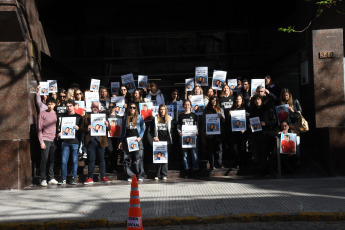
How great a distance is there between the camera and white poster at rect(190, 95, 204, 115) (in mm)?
12508

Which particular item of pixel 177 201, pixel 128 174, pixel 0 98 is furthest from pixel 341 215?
pixel 0 98

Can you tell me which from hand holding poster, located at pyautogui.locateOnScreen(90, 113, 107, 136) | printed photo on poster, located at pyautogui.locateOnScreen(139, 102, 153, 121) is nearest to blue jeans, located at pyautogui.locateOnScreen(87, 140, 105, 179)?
hand holding poster, located at pyautogui.locateOnScreen(90, 113, 107, 136)

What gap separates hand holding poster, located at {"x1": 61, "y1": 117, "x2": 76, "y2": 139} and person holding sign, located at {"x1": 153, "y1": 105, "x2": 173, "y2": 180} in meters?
2.22

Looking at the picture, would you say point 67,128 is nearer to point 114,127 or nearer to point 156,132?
point 114,127

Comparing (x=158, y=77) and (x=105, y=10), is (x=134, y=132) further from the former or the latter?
(x=105, y=10)

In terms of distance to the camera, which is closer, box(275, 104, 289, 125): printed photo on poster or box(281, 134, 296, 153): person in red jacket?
box(281, 134, 296, 153): person in red jacket

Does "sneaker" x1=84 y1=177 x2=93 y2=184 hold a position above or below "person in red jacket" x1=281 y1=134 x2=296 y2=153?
below

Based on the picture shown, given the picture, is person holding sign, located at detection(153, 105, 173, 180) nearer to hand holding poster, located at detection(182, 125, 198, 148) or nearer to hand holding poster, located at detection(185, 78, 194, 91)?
hand holding poster, located at detection(182, 125, 198, 148)

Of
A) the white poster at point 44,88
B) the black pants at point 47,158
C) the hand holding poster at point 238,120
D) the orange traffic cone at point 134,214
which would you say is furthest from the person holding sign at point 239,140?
the orange traffic cone at point 134,214

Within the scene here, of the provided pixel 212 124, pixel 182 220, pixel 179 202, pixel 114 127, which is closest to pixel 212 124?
pixel 212 124

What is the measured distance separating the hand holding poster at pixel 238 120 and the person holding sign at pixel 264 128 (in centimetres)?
26

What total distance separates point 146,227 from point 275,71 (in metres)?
12.1

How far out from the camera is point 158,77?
19.2 meters

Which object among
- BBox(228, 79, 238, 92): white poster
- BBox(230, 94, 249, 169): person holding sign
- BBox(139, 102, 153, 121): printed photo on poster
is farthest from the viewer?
BBox(228, 79, 238, 92): white poster
